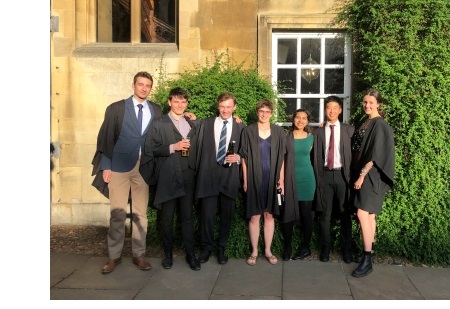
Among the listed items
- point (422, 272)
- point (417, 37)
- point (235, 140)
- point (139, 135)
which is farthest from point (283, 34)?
point (422, 272)

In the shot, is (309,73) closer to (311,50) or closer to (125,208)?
(311,50)

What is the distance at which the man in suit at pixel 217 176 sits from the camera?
6191 mm

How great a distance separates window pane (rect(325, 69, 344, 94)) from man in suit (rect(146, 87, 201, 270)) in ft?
10.4

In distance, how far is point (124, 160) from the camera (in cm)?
608

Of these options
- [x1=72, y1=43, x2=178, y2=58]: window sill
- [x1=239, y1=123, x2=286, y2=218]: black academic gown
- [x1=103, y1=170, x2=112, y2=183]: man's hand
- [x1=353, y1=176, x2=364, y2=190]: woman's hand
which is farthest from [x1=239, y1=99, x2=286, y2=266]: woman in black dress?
[x1=72, y1=43, x2=178, y2=58]: window sill

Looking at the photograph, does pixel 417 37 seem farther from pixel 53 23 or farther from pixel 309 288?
pixel 53 23

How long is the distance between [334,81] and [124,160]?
13.2 feet

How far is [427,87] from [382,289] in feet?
8.19

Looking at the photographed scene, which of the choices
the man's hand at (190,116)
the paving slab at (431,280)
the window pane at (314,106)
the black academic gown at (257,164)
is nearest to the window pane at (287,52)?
the window pane at (314,106)

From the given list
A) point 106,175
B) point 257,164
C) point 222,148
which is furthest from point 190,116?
point 106,175

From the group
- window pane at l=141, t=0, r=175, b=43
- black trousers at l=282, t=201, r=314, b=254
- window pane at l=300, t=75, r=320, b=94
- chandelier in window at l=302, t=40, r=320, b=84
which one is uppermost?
window pane at l=141, t=0, r=175, b=43

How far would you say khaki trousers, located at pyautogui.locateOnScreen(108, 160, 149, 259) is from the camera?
20.1 ft

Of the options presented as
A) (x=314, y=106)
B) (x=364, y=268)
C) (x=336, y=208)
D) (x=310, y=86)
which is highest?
(x=310, y=86)

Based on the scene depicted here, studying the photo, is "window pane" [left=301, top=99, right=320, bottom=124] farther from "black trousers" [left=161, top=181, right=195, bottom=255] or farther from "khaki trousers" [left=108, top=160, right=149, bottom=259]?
"khaki trousers" [left=108, top=160, right=149, bottom=259]
